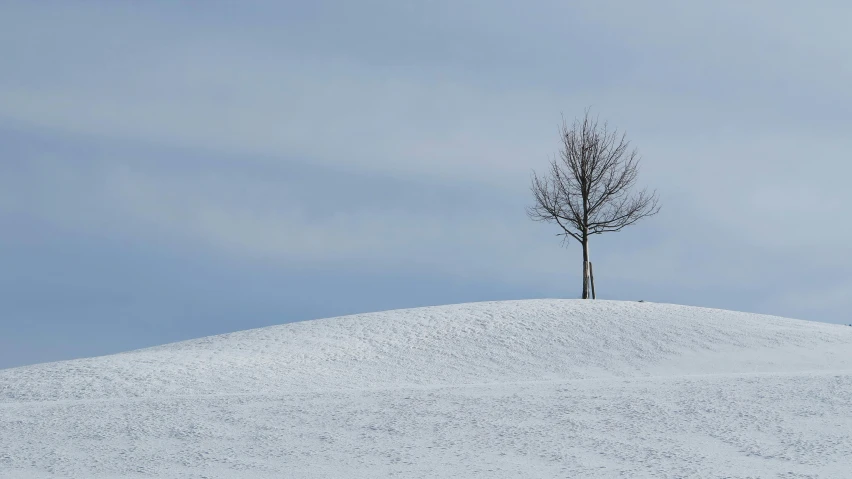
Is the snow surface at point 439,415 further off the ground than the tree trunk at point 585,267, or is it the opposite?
the tree trunk at point 585,267

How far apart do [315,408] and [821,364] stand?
9.67 meters

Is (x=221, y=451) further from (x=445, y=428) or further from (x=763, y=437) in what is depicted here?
(x=763, y=437)

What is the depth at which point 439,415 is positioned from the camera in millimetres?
8836

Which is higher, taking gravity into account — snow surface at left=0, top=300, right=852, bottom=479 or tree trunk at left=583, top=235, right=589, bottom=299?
tree trunk at left=583, top=235, right=589, bottom=299

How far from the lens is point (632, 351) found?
15.1 meters

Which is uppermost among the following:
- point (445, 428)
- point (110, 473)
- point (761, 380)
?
point (761, 380)

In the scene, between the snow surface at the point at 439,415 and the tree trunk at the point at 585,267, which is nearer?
the snow surface at the point at 439,415

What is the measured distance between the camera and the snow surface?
7.44 m

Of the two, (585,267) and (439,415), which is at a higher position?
(585,267)

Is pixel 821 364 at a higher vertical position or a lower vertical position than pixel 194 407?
higher

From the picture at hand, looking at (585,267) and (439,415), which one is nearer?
(439,415)

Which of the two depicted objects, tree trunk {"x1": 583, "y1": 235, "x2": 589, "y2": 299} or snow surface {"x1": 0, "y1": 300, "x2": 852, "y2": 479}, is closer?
snow surface {"x1": 0, "y1": 300, "x2": 852, "y2": 479}

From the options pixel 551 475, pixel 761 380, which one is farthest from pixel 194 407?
pixel 761 380

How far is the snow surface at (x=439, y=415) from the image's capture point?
7.44 m
